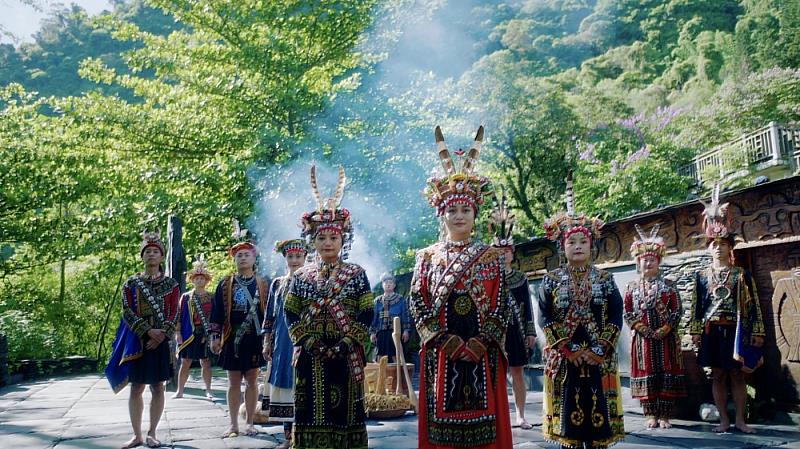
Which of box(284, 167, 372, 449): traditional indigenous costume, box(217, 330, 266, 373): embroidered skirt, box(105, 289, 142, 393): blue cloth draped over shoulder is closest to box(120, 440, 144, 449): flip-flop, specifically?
box(105, 289, 142, 393): blue cloth draped over shoulder

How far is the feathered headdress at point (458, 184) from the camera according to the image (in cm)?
453

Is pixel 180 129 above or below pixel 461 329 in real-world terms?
above

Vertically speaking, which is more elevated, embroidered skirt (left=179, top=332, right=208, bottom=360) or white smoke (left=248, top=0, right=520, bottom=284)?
white smoke (left=248, top=0, right=520, bottom=284)

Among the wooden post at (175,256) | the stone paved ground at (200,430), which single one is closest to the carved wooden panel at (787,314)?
the stone paved ground at (200,430)

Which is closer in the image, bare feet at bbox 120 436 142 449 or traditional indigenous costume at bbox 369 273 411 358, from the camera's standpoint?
bare feet at bbox 120 436 142 449

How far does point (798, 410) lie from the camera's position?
22.1 ft

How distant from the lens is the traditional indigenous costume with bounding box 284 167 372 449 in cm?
473

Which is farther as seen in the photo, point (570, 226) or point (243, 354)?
point (243, 354)

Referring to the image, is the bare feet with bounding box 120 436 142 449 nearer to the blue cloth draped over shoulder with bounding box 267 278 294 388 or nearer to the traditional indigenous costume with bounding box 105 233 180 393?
the traditional indigenous costume with bounding box 105 233 180 393

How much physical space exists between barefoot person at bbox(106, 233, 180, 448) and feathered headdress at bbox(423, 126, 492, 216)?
3.00 meters

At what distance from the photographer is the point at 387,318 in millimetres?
11984

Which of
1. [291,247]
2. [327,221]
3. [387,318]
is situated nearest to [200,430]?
[291,247]

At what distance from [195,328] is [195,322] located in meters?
0.10

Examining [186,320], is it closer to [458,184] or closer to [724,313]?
[458,184]
